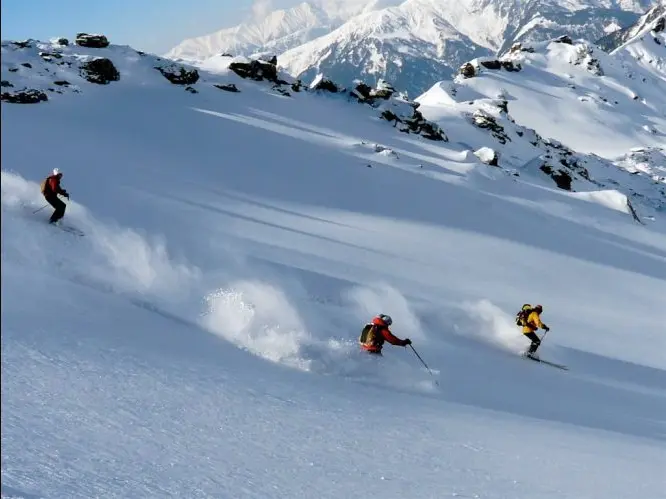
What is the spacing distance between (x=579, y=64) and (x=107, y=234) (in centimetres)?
16757

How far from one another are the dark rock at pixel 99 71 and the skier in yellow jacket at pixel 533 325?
1260 inches

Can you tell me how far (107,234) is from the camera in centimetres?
1662

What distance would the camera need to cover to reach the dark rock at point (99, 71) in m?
39.2

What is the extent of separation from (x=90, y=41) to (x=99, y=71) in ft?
20.8

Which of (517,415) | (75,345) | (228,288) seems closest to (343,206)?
(228,288)

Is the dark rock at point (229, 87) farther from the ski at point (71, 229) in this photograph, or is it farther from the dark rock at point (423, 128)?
the ski at point (71, 229)

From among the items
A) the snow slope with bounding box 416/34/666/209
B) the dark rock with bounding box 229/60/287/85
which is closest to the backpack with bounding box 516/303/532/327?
the dark rock with bounding box 229/60/287/85

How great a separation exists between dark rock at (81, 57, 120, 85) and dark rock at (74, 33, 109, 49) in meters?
4.83

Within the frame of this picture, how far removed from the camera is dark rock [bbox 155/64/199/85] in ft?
144

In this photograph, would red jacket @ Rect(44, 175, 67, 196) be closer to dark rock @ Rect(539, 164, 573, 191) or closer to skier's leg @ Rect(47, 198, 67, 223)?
skier's leg @ Rect(47, 198, 67, 223)

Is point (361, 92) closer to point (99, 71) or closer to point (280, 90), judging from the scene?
point (280, 90)

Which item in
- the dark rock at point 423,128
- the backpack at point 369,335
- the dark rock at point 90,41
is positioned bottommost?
the dark rock at point 423,128

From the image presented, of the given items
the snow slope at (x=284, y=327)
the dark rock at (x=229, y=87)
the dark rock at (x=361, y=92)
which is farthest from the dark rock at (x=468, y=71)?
the snow slope at (x=284, y=327)

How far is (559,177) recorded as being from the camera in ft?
193
